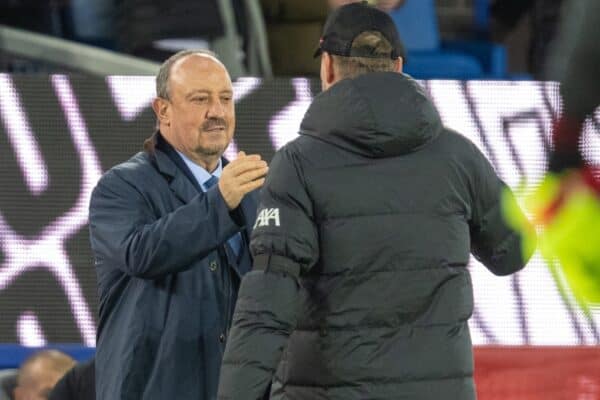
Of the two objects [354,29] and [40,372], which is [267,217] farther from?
[40,372]

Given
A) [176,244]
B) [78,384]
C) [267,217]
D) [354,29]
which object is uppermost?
[354,29]

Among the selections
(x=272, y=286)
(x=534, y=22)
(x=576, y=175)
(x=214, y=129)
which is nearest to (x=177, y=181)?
(x=214, y=129)

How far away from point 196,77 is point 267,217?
2.65 ft

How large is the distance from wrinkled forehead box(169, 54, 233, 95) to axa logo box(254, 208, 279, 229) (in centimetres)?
76

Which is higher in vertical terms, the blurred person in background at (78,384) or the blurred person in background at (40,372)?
the blurred person in background at (78,384)

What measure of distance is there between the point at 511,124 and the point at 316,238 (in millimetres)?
2186

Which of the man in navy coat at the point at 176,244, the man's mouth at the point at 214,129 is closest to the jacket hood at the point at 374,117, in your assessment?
the man in navy coat at the point at 176,244

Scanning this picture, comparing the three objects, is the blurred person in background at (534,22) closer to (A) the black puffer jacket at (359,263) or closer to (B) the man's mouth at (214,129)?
(B) the man's mouth at (214,129)

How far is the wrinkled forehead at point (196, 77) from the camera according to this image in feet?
11.1

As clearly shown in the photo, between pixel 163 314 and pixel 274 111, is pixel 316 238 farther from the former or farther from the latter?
pixel 274 111

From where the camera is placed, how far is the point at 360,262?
8.76 feet

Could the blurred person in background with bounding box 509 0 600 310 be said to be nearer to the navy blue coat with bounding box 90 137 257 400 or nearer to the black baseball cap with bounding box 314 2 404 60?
the black baseball cap with bounding box 314 2 404 60

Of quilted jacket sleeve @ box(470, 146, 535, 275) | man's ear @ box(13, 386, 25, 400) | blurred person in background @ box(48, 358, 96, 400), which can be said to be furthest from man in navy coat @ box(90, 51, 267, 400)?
man's ear @ box(13, 386, 25, 400)

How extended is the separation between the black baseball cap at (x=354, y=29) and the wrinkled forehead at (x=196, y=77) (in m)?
0.56
